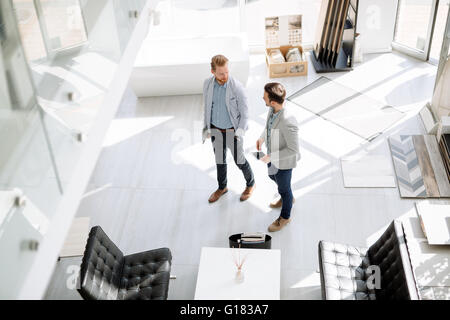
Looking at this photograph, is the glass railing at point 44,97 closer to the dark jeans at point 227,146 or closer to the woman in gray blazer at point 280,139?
the woman in gray blazer at point 280,139

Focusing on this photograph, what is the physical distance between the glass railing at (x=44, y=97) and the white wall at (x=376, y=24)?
4.63 m

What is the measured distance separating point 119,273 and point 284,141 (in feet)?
6.82

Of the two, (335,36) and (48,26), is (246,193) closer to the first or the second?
(48,26)

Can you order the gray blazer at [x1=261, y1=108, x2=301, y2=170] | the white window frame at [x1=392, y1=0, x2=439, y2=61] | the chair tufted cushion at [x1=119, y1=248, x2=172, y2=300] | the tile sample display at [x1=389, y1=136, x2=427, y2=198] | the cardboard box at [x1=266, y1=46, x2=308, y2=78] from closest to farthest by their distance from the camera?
the chair tufted cushion at [x1=119, y1=248, x2=172, y2=300], the gray blazer at [x1=261, y1=108, x2=301, y2=170], the tile sample display at [x1=389, y1=136, x2=427, y2=198], the white window frame at [x1=392, y1=0, x2=439, y2=61], the cardboard box at [x1=266, y1=46, x2=308, y2=78]

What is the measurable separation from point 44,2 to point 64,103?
1247 mm

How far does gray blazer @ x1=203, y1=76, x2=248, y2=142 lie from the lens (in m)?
5.43

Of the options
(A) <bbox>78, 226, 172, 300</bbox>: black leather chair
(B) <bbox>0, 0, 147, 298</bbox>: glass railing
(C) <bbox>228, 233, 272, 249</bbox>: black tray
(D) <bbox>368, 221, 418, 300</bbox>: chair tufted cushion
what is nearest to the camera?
(B) <bbox>0, 0, 147, 298</bbox>: glass railing

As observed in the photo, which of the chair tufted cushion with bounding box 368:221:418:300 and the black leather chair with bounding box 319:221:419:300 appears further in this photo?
the black leather chair with bounding box 319:221:419:300

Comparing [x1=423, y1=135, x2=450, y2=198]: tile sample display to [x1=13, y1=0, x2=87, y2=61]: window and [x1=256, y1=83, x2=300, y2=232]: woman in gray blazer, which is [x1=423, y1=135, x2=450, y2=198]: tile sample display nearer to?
[x1=256, y1=83, x2=300, y2=232]: woman in gray blazer

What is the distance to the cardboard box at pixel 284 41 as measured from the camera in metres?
8.34

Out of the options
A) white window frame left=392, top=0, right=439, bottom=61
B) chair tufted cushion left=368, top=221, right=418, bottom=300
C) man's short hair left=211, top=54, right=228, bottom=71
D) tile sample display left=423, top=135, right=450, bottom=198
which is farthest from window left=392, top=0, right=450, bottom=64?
chair tufted cushion left=368, top=221, right=418, bottom=300

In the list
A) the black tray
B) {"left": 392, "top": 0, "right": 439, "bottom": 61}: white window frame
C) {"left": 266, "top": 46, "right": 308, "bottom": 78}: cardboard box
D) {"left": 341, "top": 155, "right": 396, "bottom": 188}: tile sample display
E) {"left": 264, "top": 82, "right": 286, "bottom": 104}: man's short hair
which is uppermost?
{"left": 264, "top": 82, "right": 286, "bottom": 104}: man's short hair

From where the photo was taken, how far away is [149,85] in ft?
26.6
